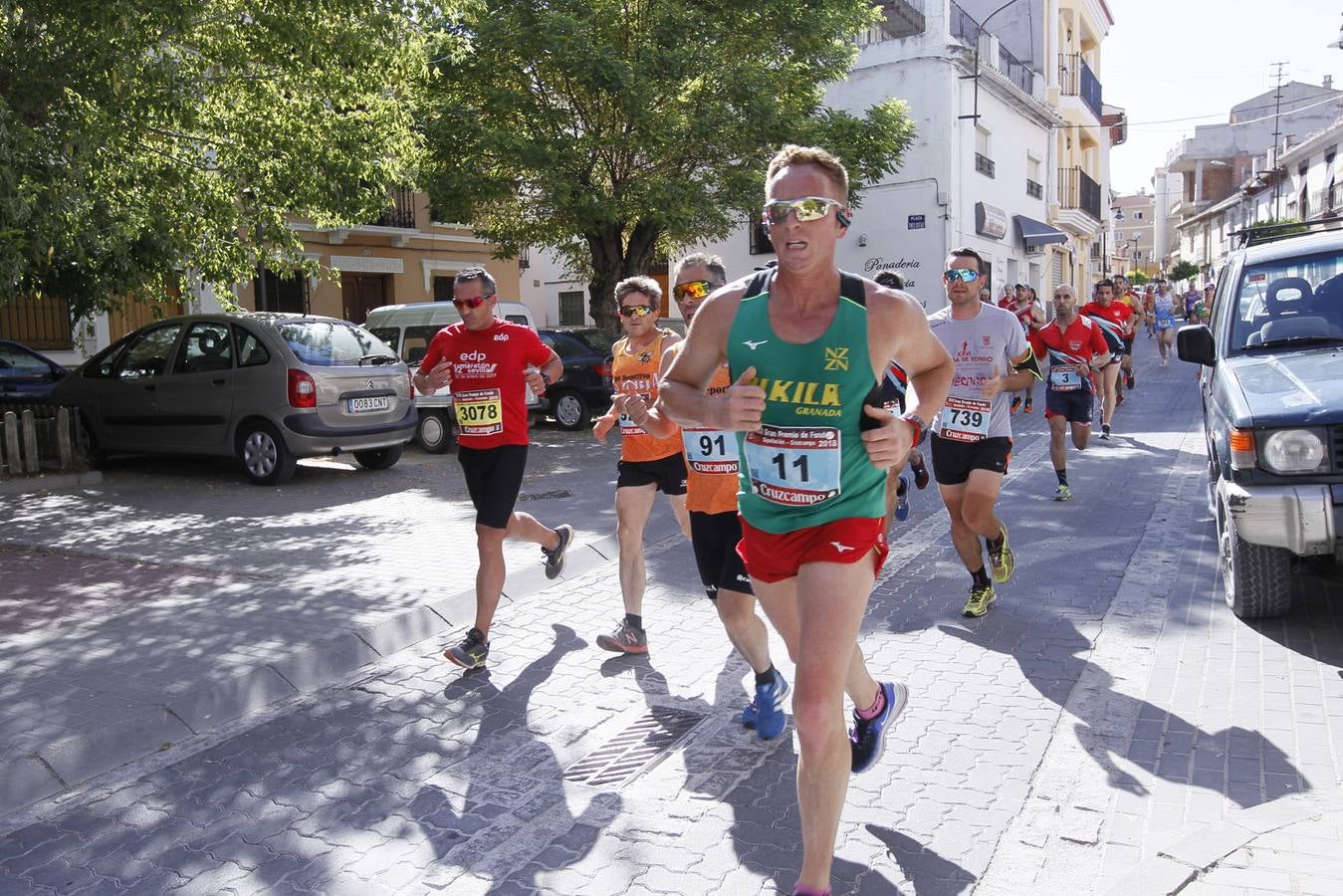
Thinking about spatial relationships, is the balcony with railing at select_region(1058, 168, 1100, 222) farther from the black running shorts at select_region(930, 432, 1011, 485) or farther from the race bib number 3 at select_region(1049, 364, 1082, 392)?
the black running shorts at select_region(930, 432, 1011, 485)

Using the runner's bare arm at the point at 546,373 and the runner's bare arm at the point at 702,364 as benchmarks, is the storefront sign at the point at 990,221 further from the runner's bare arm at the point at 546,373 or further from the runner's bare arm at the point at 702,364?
the runner's bare arm at the point at 702,364

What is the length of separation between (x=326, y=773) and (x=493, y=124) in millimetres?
14549

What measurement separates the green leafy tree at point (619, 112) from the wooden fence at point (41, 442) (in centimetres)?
697

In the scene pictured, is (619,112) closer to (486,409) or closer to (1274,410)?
(486,409)

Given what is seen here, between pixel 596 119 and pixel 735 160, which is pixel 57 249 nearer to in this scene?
pixel 596 119

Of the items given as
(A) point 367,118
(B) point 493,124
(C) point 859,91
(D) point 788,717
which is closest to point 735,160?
(B) point 493,124

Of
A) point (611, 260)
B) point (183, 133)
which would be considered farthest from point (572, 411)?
point (183, 133)

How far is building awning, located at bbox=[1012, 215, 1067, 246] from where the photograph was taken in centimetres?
3409

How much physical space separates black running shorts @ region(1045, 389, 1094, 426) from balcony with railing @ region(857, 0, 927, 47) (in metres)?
21.8

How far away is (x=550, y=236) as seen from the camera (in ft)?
65.9

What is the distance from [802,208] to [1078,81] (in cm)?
4141

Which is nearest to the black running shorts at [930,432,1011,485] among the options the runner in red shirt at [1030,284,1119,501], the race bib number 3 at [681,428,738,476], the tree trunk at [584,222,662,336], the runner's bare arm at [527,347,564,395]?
the race bib number 3 at [681,428,738,476]

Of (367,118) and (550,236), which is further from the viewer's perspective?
(550,236)

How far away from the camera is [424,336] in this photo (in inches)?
626
